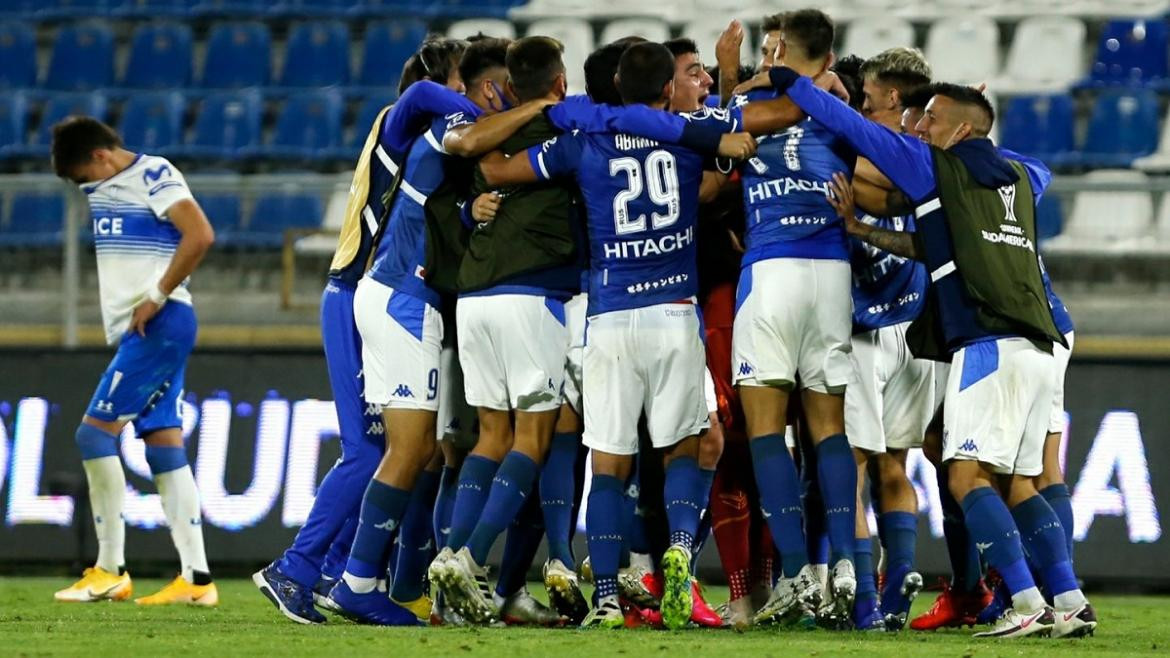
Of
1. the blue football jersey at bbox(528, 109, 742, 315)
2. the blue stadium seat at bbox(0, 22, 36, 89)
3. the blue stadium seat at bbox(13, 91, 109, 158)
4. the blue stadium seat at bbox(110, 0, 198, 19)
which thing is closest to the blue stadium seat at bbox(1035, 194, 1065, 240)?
the blue football jersey at bbox(528, 109, 742, 315)

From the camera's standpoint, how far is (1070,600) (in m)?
6.52

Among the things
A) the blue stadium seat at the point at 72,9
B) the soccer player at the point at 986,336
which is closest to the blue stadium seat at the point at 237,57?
the blue stadium seat at the point at 72,9

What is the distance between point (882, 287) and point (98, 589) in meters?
4.06

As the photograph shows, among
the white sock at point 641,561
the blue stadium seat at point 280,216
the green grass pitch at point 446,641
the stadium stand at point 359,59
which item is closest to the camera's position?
the green grass pitch at point 446,641

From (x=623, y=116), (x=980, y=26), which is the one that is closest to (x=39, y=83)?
(x=980, y=26)

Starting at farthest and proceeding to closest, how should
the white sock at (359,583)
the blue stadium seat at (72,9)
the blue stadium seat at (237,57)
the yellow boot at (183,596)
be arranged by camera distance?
the blue stadium seat at (72,9)
the blue stadium seat at (237,57)
the yellow boot at (183,596)
the white sock at (359,583)

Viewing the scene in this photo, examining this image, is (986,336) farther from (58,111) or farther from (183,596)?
(58,111)

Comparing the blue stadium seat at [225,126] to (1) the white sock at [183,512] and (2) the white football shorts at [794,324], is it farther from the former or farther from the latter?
(2) the white football shorts at [794,324]

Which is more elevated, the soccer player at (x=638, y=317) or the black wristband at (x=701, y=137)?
the black wristband at (x=701, y=137)

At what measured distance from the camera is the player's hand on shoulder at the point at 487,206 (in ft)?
22.5

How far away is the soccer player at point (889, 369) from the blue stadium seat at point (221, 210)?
18.3 feet

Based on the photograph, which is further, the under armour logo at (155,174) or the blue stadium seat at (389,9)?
the blue stadium seat at (389,9)

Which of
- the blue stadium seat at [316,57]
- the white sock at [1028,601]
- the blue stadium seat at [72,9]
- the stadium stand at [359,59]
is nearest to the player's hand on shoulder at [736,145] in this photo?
the white sock at [1028,601]

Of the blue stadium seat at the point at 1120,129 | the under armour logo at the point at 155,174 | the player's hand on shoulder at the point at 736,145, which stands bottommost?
the player's hand on shoulder at the point at 736,145
